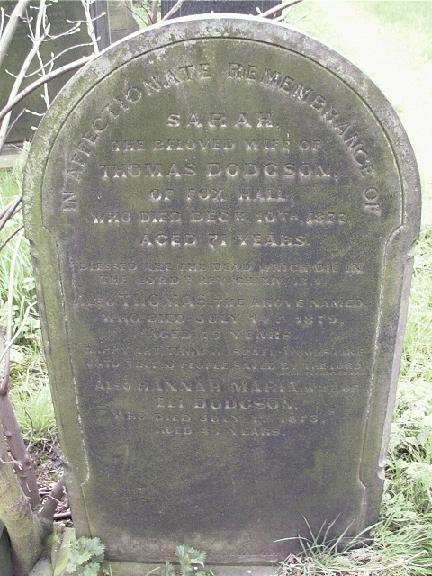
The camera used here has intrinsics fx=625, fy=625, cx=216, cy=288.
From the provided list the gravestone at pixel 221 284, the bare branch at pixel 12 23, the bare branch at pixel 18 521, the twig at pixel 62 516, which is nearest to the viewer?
the gravestone at pixel 221 284

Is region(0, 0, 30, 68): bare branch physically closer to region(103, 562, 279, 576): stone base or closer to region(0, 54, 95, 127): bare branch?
region(0, 54, 95, 127): bare branch

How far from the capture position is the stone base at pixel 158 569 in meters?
2.49

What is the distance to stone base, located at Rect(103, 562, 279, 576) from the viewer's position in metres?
2.49

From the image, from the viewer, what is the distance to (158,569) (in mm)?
2510

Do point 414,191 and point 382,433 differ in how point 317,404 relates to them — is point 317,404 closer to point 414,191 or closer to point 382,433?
point 382,433

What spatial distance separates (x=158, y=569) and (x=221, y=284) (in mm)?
1265

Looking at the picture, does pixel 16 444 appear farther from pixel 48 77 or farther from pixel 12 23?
pixel 12 23

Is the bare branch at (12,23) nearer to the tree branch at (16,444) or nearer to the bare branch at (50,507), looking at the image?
the tree branch at (16,444)

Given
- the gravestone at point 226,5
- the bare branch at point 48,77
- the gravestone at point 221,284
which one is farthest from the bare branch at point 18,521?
the gravestone at point 226,5

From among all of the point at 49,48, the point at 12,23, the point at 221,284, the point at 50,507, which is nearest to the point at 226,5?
the point at 49,48

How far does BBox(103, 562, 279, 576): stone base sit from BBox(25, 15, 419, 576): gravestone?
12 mm

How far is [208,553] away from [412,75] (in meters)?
8.98

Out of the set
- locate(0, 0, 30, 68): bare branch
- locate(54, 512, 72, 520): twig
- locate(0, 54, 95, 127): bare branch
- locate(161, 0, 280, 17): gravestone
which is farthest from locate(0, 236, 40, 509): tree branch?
locate(161, 0, 280, 17): gravestone

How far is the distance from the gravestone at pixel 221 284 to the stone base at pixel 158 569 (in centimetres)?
1
